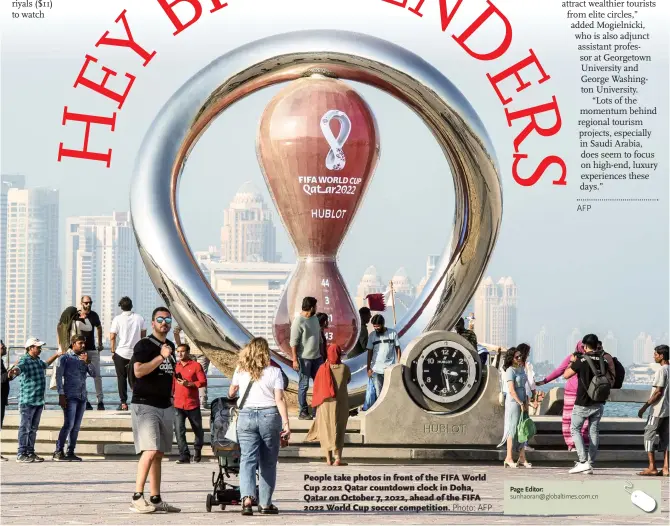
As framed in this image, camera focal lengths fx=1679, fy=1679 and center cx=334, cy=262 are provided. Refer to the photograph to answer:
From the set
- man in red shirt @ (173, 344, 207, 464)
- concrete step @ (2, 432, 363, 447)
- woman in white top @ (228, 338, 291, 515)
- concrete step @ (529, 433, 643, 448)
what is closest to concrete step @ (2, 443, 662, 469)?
concrete step @ (2, 432, 363, 447)

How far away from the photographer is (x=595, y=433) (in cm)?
1942

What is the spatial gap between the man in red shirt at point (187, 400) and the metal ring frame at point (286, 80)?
97.9 inches

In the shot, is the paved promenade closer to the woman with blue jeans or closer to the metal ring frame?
the woman with blue jeans

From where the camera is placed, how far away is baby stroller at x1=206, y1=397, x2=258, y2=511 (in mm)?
14938

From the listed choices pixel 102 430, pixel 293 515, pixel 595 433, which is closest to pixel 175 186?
pixel 102 430

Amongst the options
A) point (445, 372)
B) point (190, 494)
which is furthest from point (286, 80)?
point (190, 494)

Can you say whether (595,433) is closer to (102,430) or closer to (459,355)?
(459,355)

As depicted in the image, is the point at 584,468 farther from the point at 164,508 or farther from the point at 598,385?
the point at 164,508

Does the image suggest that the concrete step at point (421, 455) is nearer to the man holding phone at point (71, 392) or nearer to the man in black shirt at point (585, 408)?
the man holding phone at point (71, 392)

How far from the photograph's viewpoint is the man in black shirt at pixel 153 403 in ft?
47.8

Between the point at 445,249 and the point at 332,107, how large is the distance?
2657mm

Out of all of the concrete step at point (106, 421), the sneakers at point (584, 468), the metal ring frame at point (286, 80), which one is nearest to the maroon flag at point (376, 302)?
the metal ring frame at point (286, 80)
